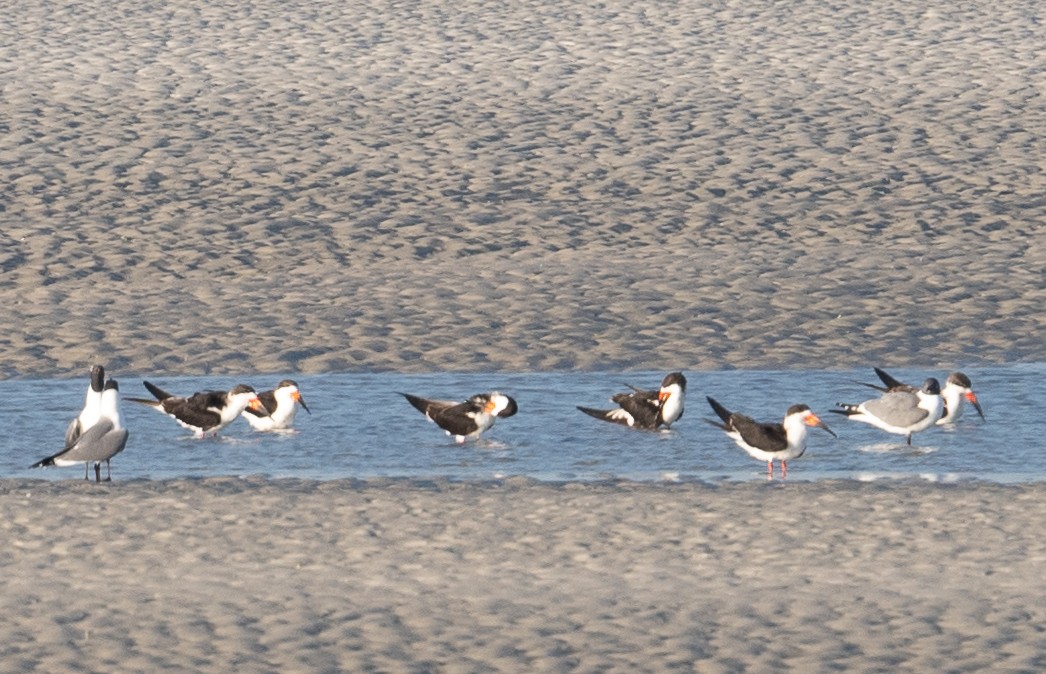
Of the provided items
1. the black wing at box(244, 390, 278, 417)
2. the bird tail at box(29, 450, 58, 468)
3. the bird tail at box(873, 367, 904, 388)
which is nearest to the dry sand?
the bird tail at box(29, 450, 58, 468)

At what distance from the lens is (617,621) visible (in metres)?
9.30

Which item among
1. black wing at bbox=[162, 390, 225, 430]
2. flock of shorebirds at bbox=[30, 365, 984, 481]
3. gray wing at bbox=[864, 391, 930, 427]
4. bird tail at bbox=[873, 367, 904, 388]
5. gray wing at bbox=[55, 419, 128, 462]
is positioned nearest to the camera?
gray wing at bbox=[55, 419, 128, 462]

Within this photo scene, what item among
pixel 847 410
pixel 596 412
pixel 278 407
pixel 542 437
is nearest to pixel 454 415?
pixel 542 437

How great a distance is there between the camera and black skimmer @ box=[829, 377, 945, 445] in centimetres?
1318

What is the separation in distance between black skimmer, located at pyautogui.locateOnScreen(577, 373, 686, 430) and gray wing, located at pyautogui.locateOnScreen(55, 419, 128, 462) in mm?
3308

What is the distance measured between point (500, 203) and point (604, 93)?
3.98 meters

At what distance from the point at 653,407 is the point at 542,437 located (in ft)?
2.54

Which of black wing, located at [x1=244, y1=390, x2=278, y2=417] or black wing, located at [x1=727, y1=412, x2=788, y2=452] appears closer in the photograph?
black wing, located at [x1=727, y1=412, x2=788, y2=452]

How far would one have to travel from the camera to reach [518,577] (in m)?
10.1

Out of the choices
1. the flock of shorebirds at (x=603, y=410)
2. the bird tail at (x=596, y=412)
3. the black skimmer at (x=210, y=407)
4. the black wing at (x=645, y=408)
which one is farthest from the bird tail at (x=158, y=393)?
the black wing at (x=645, y=408)

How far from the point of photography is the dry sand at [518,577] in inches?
350

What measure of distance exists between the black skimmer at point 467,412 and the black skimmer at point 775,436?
171cm

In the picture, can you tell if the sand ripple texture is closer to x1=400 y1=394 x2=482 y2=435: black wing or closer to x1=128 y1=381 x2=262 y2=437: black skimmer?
x1=128 y1=381 x2=262 y2=437: black skimmer

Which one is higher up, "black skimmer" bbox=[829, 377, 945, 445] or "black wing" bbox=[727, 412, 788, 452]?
"black skimmer" bbox=[829, 377, 945, 445]
